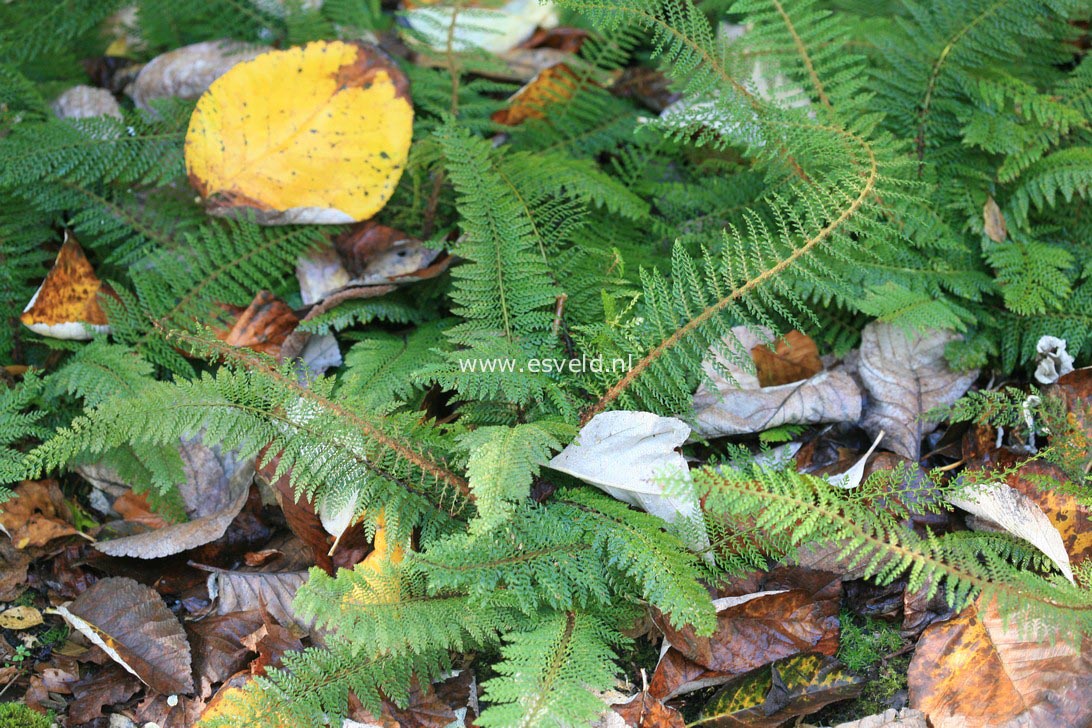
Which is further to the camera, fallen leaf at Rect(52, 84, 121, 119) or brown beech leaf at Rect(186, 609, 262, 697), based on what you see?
fallen leaf at Rect(52, 84, 121, 119)

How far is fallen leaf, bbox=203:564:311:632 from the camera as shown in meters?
2.88

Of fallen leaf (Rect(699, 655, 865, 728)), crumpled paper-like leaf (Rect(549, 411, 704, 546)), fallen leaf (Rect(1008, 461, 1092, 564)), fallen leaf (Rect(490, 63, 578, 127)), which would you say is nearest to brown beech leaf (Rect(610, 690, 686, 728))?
fallen leaf (Rect(699, 655, 865, 728))

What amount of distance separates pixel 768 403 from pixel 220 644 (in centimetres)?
190

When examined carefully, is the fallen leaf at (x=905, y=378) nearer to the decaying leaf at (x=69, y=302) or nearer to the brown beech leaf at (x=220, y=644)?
the brown beech leaf at (x=220, y=644)

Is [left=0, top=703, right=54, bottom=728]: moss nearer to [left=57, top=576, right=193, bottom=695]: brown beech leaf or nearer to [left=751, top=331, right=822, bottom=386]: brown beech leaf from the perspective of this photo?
[left=57, top=576, right=193, bottom=695]: brown beech leaf

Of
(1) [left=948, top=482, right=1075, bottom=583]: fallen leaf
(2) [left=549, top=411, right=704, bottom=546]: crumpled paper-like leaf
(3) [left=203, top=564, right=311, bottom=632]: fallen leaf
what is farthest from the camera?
(3) [left=203, top=564, right=311, bottom=632]: fallen leaf

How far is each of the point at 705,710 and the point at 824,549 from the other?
1.92ft

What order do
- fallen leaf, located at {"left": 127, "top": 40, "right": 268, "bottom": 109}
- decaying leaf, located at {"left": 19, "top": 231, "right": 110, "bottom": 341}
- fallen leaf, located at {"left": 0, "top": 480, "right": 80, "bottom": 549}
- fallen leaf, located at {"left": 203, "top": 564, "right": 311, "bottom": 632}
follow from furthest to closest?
1. fallen leaf, located at {"left": 127, "top": 40, "right": 268, "bottom": 109}
2. decaying leaf, located at {"left": 19, "top": 231, "right": 110, "bottom": 341}
3. fallen leaf, located at {"left": 0, "top": 480, "right": 80, "bottom": 549}
4. fallen leaf, located at {"left": 203, "top": 564, "right": 311, "bottom": 632}

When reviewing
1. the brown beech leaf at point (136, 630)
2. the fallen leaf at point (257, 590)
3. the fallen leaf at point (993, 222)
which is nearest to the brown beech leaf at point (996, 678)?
the fallen leaf at point (993, 222)

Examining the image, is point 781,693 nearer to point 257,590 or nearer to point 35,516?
point 257,590

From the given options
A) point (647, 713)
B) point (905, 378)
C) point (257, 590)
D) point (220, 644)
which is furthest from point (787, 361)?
point (220, 644)

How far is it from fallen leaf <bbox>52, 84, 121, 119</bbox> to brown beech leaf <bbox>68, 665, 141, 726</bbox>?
8.00ft

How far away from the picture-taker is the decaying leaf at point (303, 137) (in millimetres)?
3344

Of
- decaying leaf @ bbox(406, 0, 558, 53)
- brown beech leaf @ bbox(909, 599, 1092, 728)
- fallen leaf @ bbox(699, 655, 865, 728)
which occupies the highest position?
decaying leaf @ bbox(406, 0, 558, 53)
